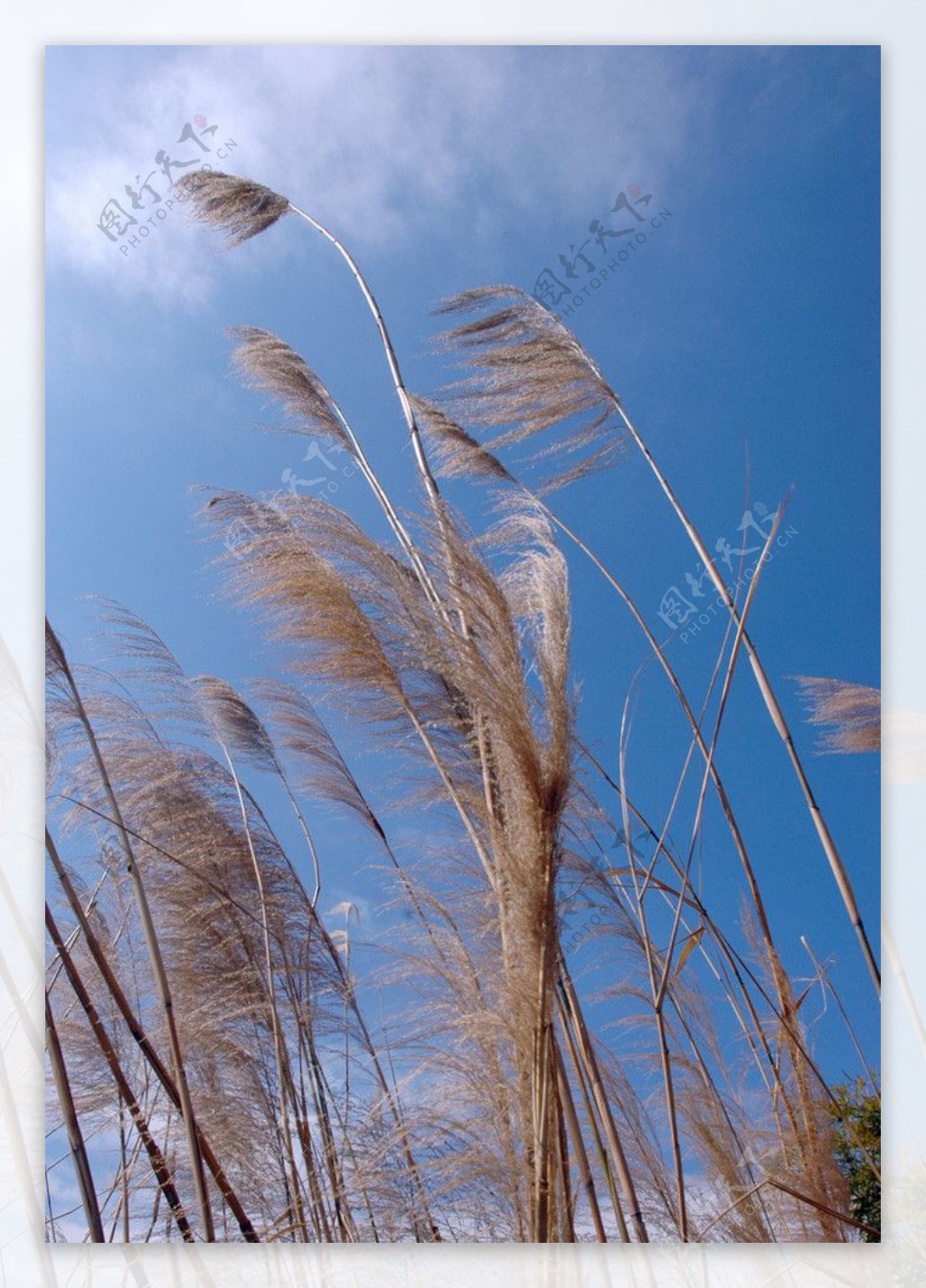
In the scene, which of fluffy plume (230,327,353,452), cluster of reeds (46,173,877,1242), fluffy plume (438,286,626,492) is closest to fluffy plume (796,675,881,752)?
cluster of reeds (46,173,877,1242)

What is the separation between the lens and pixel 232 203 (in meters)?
2.43

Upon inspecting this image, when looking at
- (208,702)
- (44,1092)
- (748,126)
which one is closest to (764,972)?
(208,702)

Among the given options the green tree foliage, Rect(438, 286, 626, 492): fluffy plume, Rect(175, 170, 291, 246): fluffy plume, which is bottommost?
the green tree foliage

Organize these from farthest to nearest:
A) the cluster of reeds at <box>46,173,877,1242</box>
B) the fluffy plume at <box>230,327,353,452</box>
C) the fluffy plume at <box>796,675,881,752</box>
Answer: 1. the fluffy plume at <box>230,327,353,452</box>
2. the fluffy plume at <box>796,675,881,752</box>
3. the cluster of reeds at <box>46,173,877,1242</box>

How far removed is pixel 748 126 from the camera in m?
2.42

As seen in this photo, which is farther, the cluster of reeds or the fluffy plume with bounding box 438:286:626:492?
the fluffy plume with bounding box 438:286:626:492

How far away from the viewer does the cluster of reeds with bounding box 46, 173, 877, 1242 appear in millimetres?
2205

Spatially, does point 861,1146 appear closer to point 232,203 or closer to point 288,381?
point 288,381

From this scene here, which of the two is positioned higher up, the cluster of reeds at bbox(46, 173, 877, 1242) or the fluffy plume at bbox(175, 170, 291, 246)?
the fluffy plume at bbox(175, 170, 291, 246)

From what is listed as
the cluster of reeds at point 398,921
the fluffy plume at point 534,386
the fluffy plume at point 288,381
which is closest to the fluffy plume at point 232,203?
the cluster of reeds at point 398,921

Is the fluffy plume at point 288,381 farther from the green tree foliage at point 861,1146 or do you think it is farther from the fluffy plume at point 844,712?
the green tree foliage at point 861,1146

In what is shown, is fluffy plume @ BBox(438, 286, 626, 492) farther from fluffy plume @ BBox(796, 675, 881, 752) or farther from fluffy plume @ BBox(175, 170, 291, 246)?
fluffy plume @ BBox(796, 675, 881, 752)

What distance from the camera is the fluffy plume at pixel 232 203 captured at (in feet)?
7.98

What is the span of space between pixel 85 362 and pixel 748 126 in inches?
51.2
